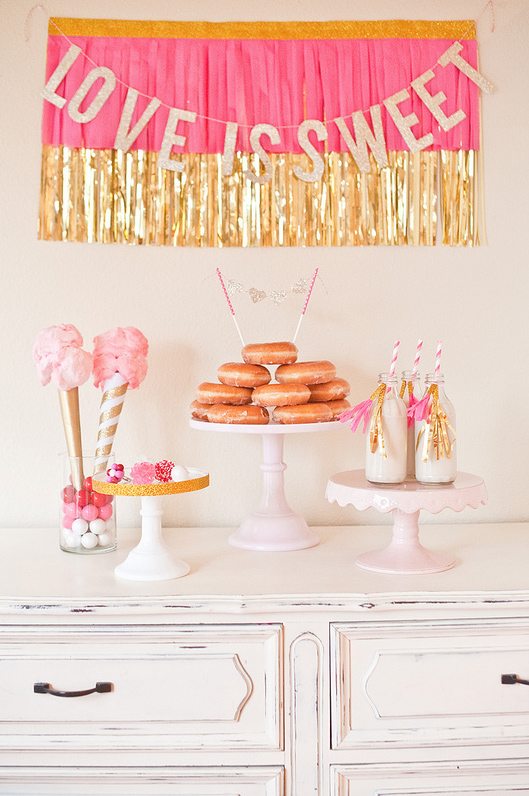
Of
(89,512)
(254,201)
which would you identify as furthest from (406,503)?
(254,201)

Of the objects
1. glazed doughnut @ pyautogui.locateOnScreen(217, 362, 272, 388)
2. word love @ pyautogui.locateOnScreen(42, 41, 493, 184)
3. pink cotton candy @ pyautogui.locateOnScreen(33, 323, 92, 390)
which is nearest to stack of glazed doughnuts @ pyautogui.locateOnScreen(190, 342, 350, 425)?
glazed doughnut @ pyautogui.locateOnScreen(217, 362, 272, 388)

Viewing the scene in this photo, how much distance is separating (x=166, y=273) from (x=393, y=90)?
0.74 metres

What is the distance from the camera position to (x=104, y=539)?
5.13 ft

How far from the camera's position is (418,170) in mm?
1825

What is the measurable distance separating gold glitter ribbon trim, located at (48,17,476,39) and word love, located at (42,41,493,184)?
0.05 m

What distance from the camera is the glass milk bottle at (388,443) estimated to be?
4.54ft

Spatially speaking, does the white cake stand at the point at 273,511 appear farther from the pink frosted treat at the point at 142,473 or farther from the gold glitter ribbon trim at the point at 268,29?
the gold glitter ribbon trim at the point at 268,29

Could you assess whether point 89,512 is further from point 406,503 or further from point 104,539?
point 406,503

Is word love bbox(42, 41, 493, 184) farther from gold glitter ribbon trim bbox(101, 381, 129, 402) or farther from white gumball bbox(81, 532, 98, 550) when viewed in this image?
white gumball bbox(81, 532, 98, 550)

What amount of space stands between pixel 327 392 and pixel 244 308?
0.39 meters

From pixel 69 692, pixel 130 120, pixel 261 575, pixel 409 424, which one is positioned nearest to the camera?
pixel 69 692

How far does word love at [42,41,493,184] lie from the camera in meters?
1.78

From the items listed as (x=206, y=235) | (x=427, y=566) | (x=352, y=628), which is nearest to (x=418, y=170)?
(x=206, y=235)

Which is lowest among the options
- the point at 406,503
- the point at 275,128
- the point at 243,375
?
the point at 406,503
